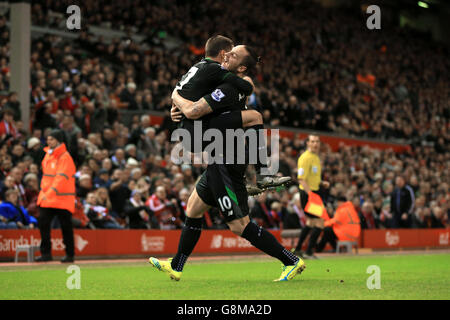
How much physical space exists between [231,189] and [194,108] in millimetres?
944

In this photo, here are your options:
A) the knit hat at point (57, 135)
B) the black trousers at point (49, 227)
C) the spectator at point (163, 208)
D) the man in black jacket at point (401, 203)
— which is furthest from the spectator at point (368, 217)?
the knit hat at point (57, 135)

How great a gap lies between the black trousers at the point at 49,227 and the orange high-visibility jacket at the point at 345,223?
Answer: 7255mm

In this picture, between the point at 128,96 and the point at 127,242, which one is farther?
the point at 128,96

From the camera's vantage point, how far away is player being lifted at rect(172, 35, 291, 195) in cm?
802

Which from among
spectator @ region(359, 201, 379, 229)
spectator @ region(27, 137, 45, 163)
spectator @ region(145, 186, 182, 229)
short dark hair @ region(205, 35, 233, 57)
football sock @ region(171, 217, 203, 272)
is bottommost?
spectator @ region(359, 201, 379, 229)

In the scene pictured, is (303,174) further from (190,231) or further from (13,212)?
(190,231)

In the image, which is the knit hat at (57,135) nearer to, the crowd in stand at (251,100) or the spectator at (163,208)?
the crowd in stand at (251,100)

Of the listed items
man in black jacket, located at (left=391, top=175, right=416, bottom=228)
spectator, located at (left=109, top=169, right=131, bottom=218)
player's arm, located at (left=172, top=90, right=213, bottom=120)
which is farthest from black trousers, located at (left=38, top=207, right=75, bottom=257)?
man in black jacket, located at (left=391, top=175, right=416, bottom=228)

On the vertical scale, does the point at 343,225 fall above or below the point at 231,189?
below

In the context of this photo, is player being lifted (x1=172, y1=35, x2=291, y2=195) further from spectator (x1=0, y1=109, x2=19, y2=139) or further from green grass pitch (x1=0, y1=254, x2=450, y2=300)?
spectator (x1=0, y1=109, x2=19, y2=139)

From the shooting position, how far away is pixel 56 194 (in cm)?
1301

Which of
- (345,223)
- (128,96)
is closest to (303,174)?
(345,223)


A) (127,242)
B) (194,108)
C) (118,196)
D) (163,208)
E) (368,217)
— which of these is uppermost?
(194,108)
